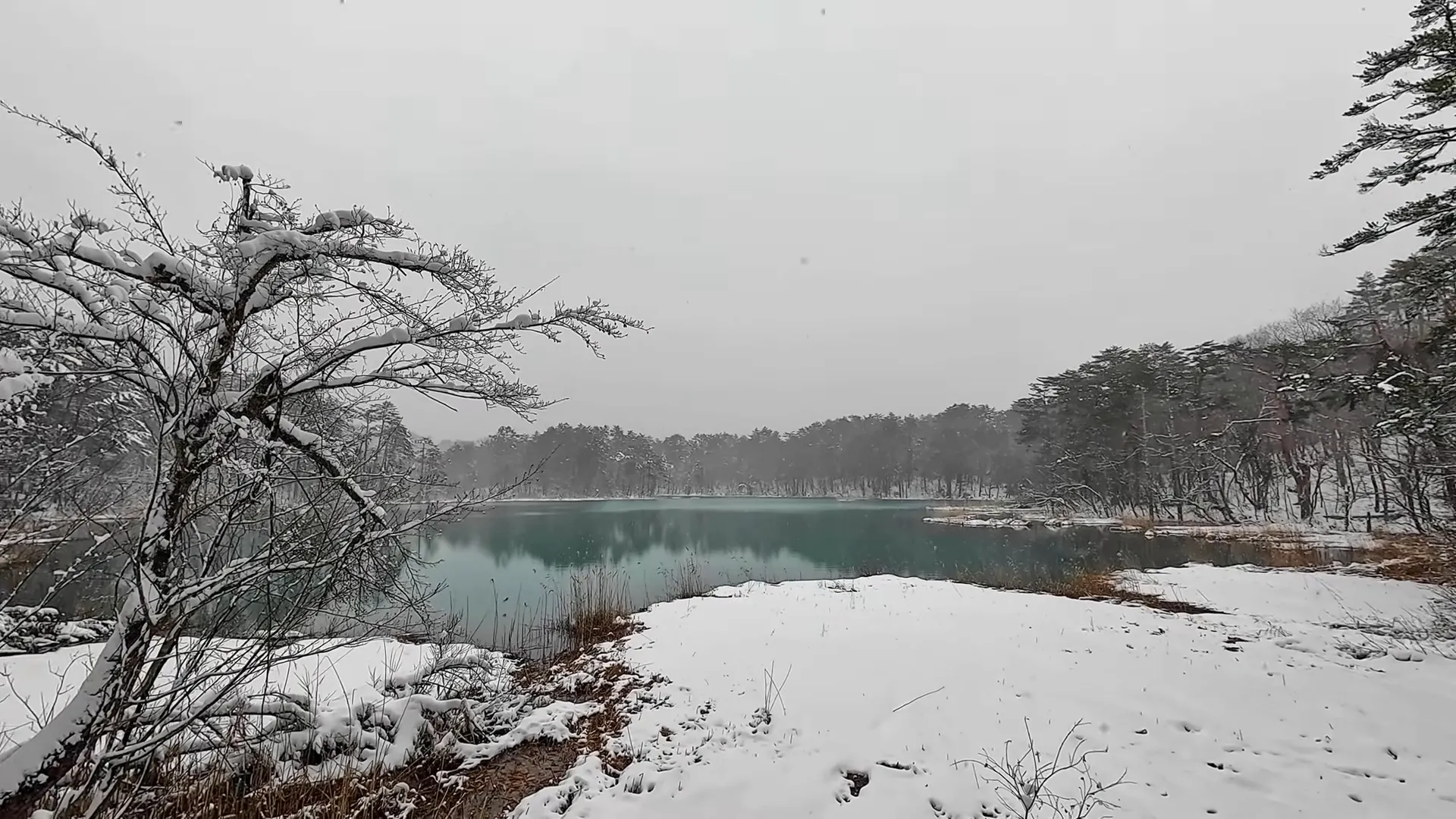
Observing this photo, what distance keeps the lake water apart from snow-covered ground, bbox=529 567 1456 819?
11.7ft

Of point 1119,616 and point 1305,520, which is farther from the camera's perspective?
point 1305,520

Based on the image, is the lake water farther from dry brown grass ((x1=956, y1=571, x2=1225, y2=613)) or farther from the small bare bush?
the small bare bush

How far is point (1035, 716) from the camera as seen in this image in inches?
196

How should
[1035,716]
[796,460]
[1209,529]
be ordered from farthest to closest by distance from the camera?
[796,460] → [1209,529] → [1035,716]

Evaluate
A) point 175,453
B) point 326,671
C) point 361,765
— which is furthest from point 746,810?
point 326,671

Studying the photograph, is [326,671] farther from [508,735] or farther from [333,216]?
[333,216]

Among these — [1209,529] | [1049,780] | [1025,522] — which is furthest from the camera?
[1025,522]

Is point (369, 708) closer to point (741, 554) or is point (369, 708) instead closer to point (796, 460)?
point (741, 554)

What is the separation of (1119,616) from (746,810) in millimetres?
7497

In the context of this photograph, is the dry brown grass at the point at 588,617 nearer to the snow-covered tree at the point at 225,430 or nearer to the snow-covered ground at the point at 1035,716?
the snow-covered ground at the point at 1035,716

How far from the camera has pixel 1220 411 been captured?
28.9 metres

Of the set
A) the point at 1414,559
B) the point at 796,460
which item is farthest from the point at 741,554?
the point at 796,460

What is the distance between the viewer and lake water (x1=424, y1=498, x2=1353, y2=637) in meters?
14.8

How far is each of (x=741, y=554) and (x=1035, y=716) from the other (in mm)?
19263
